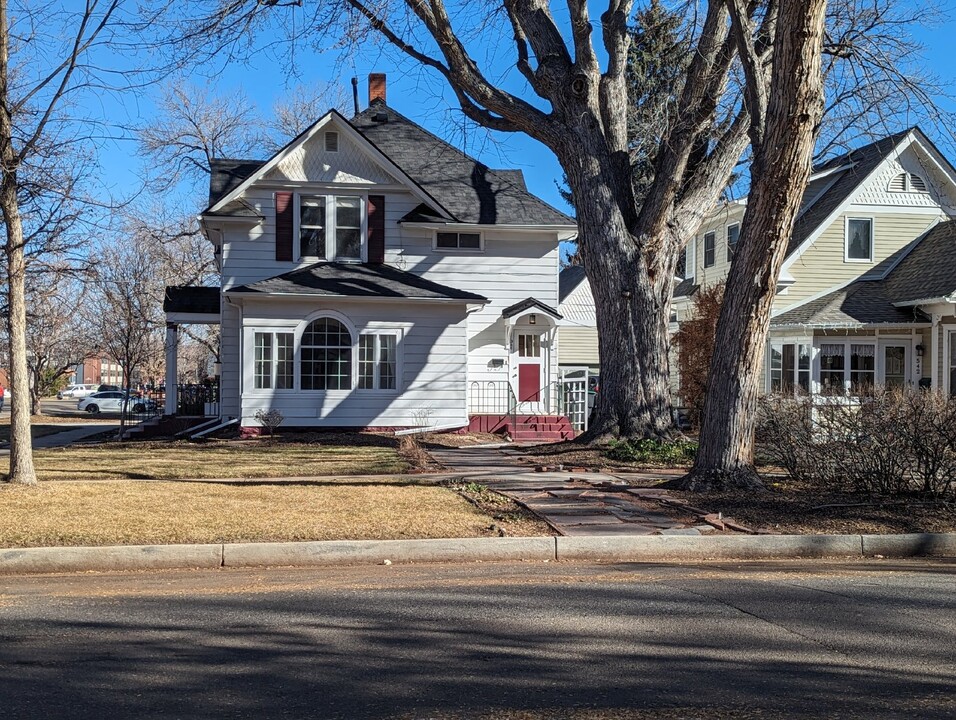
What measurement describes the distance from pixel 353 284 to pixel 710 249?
1473 centimetres

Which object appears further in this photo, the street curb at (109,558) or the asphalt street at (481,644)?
the street curb at (109,558)

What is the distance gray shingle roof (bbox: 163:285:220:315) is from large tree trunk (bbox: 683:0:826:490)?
14681mm

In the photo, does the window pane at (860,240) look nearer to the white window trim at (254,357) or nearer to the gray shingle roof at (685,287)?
the gray shingle roof at (685,287)

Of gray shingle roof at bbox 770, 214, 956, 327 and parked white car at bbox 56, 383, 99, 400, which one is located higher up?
gray shingle roof at bbox 770, 214, 956, 327

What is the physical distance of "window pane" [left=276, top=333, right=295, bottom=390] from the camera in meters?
20.4

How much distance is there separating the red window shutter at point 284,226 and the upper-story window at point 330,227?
0.24 metres

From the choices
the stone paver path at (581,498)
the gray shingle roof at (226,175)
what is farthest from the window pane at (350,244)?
the stone paver path at (581,498)

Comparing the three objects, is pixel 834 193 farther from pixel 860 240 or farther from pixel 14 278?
pixel 14 278

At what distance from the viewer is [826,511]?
31.6 ft

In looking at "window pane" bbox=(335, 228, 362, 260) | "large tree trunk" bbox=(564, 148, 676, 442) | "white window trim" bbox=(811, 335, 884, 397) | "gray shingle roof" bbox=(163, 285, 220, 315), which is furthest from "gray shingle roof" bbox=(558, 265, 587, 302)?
"large tree trunk" bbox=(564, 148, 676, 442)

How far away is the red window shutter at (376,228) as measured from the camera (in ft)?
71.6

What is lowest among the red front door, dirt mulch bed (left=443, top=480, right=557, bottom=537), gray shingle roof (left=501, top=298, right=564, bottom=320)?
dirt mulch bed (left=443, top=480, right=557, bottom=537)

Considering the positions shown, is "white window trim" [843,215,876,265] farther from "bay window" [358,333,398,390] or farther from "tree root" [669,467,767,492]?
"tree root" [669,467,767,492]

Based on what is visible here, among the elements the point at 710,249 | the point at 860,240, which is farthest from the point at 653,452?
the point at 710,249
